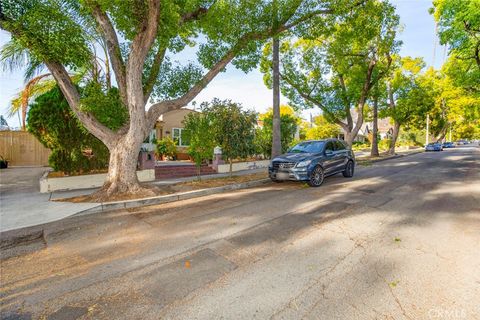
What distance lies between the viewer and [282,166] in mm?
9727

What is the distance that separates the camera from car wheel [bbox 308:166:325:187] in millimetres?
9205

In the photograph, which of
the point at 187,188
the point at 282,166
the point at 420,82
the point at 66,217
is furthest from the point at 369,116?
the point at 66,217

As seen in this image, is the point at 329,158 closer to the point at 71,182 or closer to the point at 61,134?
the point at 71,182

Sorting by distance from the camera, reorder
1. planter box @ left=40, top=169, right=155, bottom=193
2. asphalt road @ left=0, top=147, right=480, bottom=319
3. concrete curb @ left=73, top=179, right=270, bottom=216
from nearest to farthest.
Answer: asphalt road @ left=0, top=147, right=480, bottom=319, concrete curb @ left=73, top=179, right=270, bottom=216, planter box @ left=40, top=169, right=155, bottom=193

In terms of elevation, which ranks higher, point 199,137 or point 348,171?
point 199,137

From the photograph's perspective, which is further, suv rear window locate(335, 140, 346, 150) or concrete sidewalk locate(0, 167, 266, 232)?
suv rear window locate(335, 140, 346, 150)

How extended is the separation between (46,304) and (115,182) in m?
5.65

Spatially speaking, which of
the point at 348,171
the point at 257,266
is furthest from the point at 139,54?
the point at 348,171

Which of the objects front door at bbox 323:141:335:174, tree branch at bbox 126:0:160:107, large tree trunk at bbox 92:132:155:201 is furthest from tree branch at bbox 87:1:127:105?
front door at bbox 323:141:335:174

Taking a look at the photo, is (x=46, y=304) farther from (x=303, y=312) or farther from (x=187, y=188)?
(x=187, y=188)

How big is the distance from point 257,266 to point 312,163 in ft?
21.5

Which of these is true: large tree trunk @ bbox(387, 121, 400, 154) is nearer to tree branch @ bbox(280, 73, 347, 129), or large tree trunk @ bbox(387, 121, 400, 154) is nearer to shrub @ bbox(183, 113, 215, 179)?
tree branch @ bbox(280, 73, 347, 129)

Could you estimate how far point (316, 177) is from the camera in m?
9.37

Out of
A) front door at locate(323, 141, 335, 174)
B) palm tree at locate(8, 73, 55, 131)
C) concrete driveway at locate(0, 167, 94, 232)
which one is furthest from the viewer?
palm tree at locate(8, 73, 55, 131)
